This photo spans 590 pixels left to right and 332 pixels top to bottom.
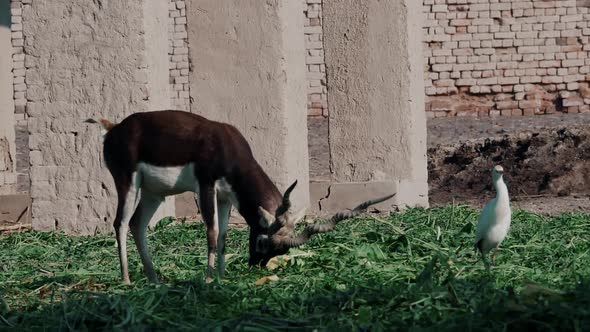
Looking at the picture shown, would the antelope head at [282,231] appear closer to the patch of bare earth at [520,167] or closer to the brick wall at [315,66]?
the patch of bare earth at [520,167]

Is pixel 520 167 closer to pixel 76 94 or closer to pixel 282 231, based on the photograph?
pixel 76 94

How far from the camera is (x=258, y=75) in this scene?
1232cm

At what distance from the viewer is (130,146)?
27.2ft

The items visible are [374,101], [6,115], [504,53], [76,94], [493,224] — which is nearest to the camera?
[493,224]

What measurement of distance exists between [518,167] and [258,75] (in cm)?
555

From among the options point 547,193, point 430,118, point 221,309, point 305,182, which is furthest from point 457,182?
point 221,309

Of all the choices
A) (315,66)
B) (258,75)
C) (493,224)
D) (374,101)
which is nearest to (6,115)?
(258,75)

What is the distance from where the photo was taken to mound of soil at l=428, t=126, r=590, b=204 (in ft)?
52.1

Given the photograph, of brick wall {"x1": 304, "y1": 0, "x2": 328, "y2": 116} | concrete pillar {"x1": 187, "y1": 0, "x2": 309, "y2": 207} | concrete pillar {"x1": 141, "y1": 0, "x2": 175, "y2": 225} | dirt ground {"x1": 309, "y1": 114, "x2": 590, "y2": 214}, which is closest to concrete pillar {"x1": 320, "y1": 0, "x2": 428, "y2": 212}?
concrete pillar {"x1": 187, "y1": 0, "x2": 309, "y2": 207}

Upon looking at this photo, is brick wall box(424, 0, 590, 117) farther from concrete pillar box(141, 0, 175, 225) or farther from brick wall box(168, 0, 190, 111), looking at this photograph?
concrete pillar box(141, 0, 175, 225)

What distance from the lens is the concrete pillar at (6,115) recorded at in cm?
1438

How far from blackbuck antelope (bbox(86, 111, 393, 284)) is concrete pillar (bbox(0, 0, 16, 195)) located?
20.5 feet

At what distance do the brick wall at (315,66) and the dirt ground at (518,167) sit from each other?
12.4ft

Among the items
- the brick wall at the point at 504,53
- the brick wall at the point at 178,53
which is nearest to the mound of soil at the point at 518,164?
the brick wall at the point at 504,53
